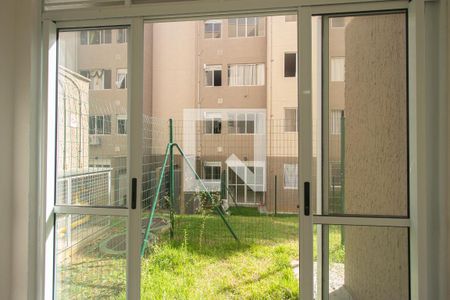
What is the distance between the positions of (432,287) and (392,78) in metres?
1.29

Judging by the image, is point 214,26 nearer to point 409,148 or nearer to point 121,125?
point 121,125

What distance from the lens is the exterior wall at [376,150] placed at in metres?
1.90

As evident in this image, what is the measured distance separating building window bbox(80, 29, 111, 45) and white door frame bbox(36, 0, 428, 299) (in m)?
0.06

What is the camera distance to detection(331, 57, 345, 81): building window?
196 centimetres

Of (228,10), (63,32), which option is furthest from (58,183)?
(228,10)

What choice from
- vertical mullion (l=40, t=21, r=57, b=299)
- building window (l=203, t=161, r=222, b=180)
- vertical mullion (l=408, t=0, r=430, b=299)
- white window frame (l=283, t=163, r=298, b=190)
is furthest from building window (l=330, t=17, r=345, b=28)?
vertical mullion (l=40, t=21, r=57, b=299)

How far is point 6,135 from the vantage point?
2.05 metres

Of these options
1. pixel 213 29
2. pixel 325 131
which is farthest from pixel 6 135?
pixel 325 131

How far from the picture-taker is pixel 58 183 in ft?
7.21

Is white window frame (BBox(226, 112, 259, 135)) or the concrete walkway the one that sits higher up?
white window frame (BBox(226, 112, 259, 135))

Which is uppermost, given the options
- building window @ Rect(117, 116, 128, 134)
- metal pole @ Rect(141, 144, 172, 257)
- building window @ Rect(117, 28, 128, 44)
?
building window @ Rect(117, 28, 128, 44)

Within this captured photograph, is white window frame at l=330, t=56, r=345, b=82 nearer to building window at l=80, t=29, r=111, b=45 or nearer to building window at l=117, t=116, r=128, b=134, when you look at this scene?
building window at l=117, t=116, r=128, b=134

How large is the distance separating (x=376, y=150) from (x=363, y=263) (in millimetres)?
747

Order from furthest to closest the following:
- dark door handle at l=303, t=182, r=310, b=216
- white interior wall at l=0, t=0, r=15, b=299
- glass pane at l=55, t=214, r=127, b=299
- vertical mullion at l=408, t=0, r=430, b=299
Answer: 1. glass pane at l=55, t=214, r=127, b=299
2. white interior wall at l=0, t=0, r=15, b=299
3. dark door handle at l=303, t=182, r=310, b=216
4. vertical mullion at l=408, t=0, r=430, b=299
